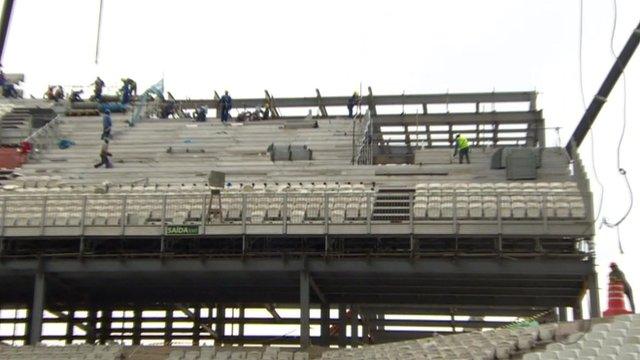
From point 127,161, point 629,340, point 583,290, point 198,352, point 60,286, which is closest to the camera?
point 629,340

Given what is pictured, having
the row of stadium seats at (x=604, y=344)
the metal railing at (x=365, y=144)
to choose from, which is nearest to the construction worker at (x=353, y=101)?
the metal railing at (x=365, y=144)

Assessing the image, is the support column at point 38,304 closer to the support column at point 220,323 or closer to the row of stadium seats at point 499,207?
the support column at point 220,323

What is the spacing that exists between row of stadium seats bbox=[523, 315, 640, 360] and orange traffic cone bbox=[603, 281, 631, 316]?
1951 mm

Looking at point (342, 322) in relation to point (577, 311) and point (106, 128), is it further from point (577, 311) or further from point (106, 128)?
point (106, 128)

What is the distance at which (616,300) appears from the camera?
2409cm

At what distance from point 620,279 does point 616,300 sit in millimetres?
1081

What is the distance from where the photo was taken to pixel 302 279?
30.8 metres

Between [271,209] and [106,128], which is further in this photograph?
[106,128]

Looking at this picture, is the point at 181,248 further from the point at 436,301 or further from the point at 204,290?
the point at 436,301

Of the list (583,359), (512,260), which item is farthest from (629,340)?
(512,260)

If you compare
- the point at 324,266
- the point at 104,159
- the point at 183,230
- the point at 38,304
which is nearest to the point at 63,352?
the point at 38,304

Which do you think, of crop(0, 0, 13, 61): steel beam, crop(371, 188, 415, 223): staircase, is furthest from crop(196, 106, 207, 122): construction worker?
crop(0, 0, 13, 61): steel beam

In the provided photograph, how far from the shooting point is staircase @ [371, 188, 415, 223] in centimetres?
3073

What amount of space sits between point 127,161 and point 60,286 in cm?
653
